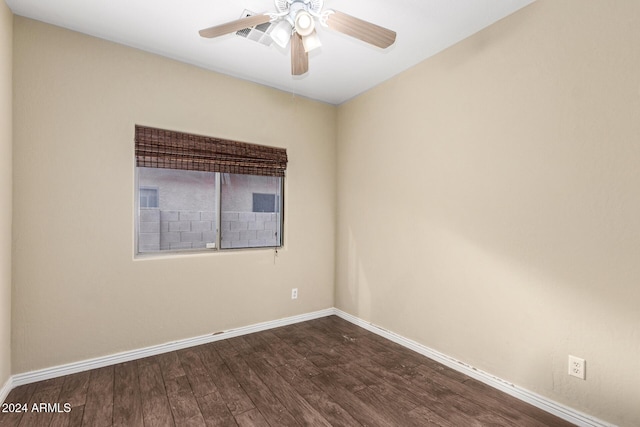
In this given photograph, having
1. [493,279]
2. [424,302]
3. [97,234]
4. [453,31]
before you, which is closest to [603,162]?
[493,279]

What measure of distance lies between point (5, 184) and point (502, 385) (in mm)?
3644

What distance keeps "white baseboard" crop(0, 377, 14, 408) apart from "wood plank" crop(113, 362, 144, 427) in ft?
1.96

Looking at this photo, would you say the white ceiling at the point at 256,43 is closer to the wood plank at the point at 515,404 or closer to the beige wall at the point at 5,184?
the beige wall at the point at 5,184

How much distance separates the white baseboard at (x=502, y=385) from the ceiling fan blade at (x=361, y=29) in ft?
7.87

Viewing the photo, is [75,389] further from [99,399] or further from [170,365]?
[170,365]

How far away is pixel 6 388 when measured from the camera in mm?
2004

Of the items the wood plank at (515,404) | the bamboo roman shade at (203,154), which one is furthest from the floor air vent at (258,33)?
the wood plank at (515,404)

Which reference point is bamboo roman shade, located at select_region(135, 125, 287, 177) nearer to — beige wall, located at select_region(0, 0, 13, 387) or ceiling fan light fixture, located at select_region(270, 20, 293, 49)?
beige wall, located at select_region(0, 0, 13, 387)

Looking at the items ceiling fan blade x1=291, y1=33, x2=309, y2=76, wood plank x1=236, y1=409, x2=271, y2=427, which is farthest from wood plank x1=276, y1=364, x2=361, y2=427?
ceiling fan blade x1=291, y1=33, x2=309, y2=76

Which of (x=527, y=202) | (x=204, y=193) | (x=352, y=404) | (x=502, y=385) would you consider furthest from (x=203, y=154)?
(x=502, y=385)

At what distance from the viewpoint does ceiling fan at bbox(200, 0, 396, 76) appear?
68.2 inches

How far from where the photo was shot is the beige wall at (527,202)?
164 centimetres

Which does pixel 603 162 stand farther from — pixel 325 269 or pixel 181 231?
pixel 181 231

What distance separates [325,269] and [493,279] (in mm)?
1920
